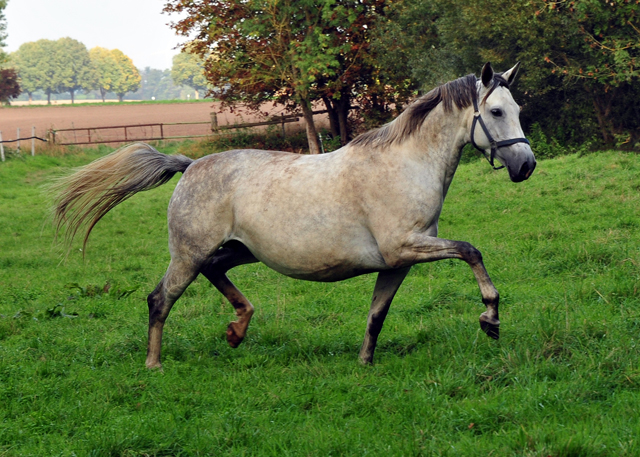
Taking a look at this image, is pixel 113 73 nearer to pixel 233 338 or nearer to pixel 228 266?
pixel 228 266

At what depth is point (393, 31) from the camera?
22484 mm

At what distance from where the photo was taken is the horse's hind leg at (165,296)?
584 centimetres

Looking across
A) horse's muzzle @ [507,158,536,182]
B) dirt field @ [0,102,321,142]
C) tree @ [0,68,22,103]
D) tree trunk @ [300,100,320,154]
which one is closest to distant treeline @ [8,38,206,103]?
tree @ [0,68,22,103]

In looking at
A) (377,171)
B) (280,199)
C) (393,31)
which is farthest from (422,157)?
(393,31)

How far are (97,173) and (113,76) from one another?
13888cm

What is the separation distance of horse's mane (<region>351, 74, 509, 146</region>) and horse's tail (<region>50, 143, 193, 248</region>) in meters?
2.01

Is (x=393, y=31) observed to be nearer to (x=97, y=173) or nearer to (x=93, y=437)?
(x=97, y=173)

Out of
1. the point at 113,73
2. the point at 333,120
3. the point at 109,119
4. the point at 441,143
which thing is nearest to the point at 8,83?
the point at 109,119

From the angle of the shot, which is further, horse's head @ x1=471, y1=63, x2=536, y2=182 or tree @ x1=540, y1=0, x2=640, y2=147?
tree @ x1=540, y1=0, x2=640, y2=147

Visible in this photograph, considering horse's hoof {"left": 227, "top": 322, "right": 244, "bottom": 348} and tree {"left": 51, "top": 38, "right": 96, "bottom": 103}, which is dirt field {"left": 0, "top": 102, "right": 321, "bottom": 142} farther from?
tree {"left": 51, "top": 38, "right": 96, "bottom": 103}

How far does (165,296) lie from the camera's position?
591 cm

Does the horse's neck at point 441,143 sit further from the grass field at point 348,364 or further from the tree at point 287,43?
the tree at point 287,43

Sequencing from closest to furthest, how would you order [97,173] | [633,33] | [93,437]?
[93,437], [97,173], [633,33]

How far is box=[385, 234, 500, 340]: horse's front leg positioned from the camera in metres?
4.73
